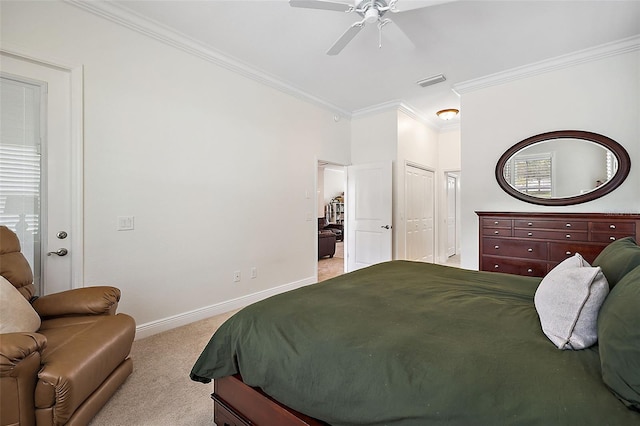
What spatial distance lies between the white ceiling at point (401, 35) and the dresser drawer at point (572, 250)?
207 cm

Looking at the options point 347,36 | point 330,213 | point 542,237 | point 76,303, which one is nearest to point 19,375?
point 76,303

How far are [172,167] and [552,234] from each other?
155 inches

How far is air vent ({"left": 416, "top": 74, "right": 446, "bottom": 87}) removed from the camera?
3.64 m

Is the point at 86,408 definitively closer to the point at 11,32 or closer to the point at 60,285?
the point at 60,285

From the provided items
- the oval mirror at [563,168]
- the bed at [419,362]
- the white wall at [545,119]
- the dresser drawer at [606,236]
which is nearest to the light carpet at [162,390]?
the bed at [419,362]

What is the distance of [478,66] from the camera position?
3383mm

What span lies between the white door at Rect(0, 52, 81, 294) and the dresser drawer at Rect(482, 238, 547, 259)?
406 centimetres

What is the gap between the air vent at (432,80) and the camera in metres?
3.64

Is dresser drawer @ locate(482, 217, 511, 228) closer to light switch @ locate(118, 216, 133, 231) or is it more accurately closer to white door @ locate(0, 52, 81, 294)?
light switch @ locate(118, 216, 133, 231)

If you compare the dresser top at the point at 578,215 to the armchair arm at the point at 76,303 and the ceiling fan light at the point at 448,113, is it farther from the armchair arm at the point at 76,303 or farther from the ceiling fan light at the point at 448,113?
the armchair arm at the point at 76,303

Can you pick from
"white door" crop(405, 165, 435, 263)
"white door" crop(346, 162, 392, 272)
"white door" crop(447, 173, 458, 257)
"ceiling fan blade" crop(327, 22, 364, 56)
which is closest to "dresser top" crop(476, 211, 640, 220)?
"white door" crop(346, 162, 392, 272)

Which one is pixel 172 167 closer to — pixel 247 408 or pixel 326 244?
pixel 247 408

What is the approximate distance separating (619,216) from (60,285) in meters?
4.82

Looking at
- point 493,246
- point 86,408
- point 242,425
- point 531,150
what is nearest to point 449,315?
point 242,425
